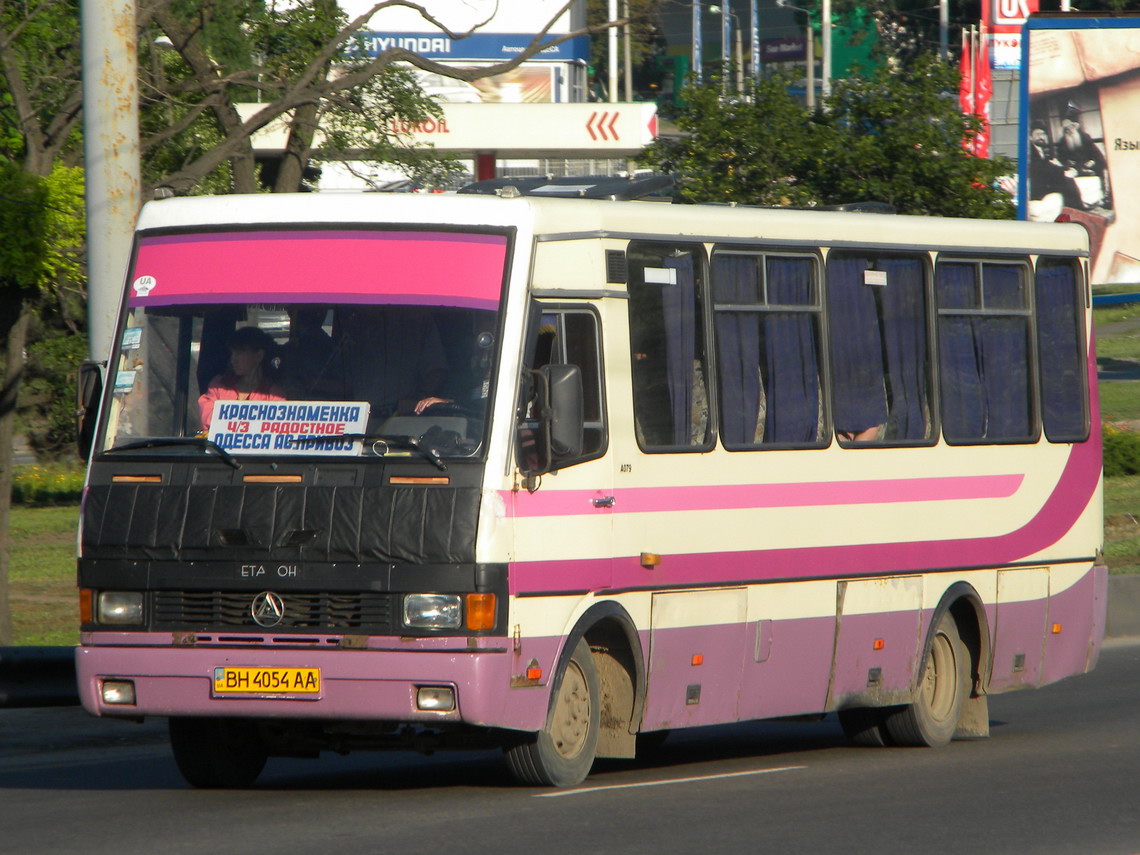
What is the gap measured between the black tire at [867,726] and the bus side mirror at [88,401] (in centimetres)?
496

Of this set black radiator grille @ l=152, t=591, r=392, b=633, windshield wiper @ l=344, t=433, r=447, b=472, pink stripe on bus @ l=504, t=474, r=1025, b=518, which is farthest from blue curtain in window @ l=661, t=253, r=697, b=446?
black radiator grille @ l=152, t=591, r=392, b=633

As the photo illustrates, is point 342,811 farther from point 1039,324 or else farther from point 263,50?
point 263,50

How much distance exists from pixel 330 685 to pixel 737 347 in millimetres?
3059

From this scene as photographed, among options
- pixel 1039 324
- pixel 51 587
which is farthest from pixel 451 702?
pixel 51 587

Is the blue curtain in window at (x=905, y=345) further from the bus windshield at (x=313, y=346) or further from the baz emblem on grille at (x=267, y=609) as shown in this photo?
the baz emblem on grille at (x=267, y=609)

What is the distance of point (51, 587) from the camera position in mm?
18953

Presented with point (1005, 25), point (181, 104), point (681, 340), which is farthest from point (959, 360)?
point (1005, 25)

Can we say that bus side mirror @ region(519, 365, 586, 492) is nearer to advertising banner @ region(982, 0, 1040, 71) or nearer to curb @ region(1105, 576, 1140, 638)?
curb @ region(1105, 576, 1140, 638)

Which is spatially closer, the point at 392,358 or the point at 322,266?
the point at 392,358

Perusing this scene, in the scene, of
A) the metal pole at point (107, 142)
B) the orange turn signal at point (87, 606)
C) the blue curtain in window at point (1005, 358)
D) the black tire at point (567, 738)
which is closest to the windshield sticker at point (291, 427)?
the orange turn signal at point (87, 606)

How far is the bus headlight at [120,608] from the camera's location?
8.69m

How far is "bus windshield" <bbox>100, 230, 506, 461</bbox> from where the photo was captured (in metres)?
8.62

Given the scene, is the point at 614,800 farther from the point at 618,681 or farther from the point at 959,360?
the point at 959,360

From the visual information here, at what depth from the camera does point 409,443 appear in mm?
8484
